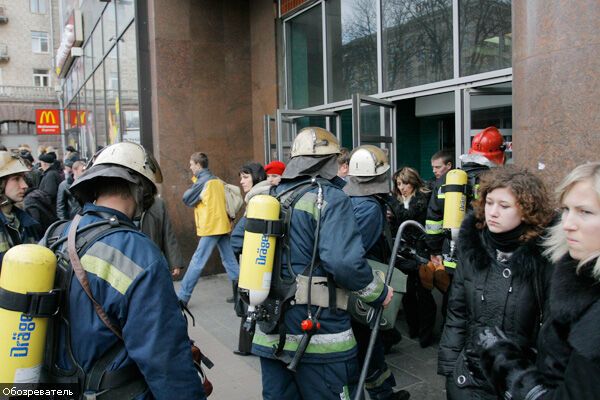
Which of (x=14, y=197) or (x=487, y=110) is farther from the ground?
(x=487, y=110)

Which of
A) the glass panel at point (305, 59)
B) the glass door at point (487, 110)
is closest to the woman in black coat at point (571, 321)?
the glass door at point (487, 110)

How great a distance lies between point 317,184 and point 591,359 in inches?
69.0

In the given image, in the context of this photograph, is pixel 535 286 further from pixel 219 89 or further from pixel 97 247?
pixel 219 89

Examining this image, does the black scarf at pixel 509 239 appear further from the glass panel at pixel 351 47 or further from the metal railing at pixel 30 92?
the metal railing at pixel 30 92

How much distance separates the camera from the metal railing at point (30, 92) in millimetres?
36234

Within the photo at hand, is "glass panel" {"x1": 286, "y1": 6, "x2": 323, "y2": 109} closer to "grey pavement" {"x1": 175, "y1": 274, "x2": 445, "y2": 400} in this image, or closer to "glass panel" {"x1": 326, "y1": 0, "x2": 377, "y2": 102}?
"glass panel" {"x1": 326, "y1": 0, "x2": 377, "y2": 102}

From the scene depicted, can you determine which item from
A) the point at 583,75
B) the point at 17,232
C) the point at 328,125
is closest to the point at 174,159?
the point at 328,125

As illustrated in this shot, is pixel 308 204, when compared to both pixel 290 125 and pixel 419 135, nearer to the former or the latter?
pixel 290 125

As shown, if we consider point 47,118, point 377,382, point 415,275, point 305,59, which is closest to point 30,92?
point 47,118

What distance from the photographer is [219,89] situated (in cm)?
815

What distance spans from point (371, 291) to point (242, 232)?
1084mm

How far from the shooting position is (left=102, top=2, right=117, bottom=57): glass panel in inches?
398

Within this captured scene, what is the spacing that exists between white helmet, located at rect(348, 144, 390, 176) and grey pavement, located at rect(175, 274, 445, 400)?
6.05 ft

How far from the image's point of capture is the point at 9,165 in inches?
149
